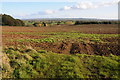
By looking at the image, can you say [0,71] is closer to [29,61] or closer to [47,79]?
[29,61]

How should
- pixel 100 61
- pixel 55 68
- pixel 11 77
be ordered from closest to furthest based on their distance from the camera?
pixel 11 77
pixel 55 68
pixel 100 61

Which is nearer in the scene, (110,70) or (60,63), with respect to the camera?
(110,70)

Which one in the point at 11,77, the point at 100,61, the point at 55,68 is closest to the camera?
the point at 11,77

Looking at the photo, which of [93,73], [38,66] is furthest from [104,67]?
[38,66]

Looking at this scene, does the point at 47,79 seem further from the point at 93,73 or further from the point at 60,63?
the point at 93,73

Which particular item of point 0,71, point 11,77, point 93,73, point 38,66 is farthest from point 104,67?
point 0,71

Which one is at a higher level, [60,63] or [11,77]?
[60,63]
